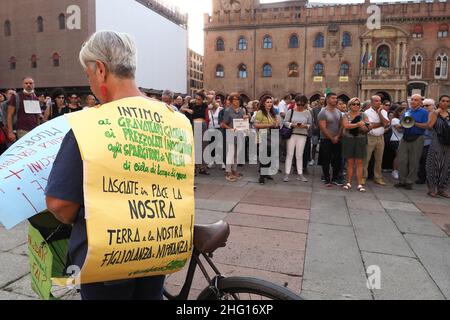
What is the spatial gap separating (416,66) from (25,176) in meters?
41.8

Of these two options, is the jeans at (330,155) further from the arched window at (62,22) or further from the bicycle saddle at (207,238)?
the arched window at (62,22)

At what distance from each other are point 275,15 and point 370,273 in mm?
40729

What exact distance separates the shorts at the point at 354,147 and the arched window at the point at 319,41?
1344 inches

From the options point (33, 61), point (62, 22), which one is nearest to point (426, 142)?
point (62, 22)

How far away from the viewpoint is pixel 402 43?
36.7 m

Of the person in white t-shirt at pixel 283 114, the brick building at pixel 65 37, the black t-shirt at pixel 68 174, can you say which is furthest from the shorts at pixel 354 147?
the brick building at pixel 65 37

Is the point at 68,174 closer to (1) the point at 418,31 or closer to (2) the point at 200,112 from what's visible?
(2) the point at 200,112

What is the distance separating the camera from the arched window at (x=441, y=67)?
119 ft

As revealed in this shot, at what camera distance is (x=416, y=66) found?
121 feet

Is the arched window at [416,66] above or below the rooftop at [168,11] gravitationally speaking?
below

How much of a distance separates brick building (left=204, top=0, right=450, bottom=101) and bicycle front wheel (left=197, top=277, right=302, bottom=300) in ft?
123

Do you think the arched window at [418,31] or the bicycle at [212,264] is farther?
the arched window at [418,31]

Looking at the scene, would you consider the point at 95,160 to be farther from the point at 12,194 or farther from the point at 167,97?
the point at 167,97

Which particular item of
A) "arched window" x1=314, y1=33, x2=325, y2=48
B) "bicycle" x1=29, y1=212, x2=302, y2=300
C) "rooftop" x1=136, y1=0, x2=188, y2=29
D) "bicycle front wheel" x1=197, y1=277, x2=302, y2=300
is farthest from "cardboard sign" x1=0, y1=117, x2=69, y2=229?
"rooftop" x1=136, y1=0, x2=188, y2=29
